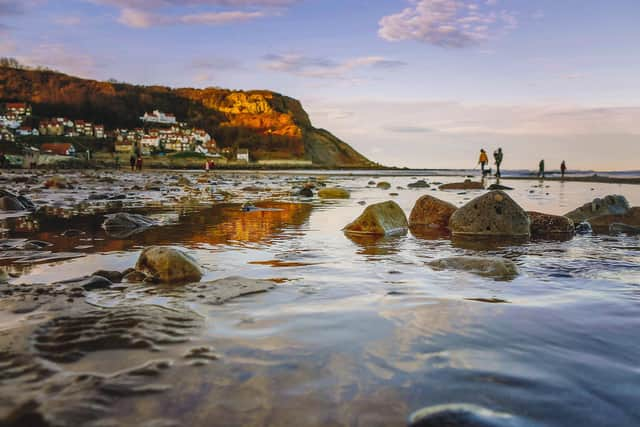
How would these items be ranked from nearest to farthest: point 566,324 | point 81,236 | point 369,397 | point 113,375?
point 369,397 < point 113,375 < point 566,324 < point 81,236

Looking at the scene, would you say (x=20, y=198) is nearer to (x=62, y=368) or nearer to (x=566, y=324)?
(x=62, y=368)

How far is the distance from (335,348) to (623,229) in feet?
23.5

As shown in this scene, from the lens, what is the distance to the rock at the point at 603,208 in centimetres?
796

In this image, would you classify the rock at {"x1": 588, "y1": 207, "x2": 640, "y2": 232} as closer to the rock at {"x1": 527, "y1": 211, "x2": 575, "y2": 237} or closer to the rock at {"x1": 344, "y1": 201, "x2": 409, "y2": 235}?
the rock at {"x1": 527, "y1": 211, "x2": 575, "y2": 237}

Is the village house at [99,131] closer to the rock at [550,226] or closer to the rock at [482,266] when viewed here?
the rock at [550,226]

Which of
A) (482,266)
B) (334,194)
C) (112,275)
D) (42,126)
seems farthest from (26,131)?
(482,266)

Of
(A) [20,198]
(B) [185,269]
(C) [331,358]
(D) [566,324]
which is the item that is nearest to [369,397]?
(C) [331,358]

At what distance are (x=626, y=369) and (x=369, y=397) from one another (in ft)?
3.86

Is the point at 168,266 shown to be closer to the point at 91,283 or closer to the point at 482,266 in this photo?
the point at 91,283

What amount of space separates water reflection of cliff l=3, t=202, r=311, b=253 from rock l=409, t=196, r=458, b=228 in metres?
2.13

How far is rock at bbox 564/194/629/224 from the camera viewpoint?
26.1 ft

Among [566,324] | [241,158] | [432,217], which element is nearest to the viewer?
[566,324]

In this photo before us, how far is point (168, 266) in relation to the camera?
3592mm

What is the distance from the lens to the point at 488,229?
6.75 metres
